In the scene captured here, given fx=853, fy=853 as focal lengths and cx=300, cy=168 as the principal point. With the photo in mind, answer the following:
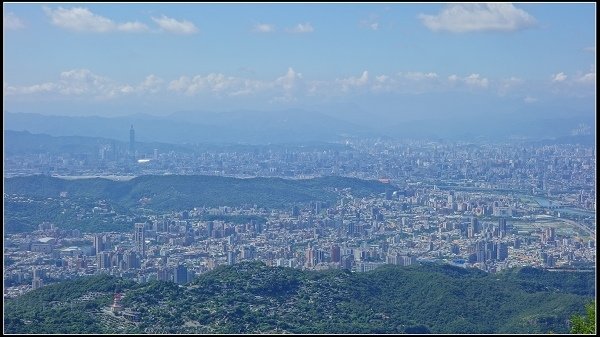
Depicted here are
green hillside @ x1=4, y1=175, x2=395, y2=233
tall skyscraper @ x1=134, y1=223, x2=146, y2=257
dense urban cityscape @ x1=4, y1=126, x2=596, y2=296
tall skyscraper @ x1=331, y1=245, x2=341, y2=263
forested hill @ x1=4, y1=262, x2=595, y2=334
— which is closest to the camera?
forested hill @ x1=4, y1=262, x2=595, y2=334

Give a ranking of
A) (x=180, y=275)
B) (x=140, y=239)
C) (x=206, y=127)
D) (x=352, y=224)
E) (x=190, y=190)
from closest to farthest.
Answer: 1. (x=180, y=275)
2. (x=140, y=239)
3. (x=352, y=224)
4. (x=190, y=190)
5. (x=206, y=127)

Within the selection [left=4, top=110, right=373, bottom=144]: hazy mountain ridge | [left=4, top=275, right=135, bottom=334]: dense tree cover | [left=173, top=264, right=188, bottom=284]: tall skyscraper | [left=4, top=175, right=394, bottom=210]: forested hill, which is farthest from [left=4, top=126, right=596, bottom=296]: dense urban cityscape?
[left=4, top=110, right=373, bottom=144]: hazy mountain ridge

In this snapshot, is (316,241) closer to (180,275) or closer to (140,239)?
(140,239)

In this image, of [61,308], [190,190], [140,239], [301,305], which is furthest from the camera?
[190,190]

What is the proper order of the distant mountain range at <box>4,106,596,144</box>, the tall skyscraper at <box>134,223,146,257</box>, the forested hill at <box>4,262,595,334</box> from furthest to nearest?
1. the distant mountain range at <box>4,106,596,144</box>
2. the tall skyscraper at <box>134,223,146,257</box>
3. the forested hill at <box>4,262,595,334</box>

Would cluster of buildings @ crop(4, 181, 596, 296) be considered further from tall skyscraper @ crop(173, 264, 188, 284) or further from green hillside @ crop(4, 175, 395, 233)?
green hillside @ crop(4, 175, 395, 233)

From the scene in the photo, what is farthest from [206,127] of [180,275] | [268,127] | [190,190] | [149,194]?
[180,275]

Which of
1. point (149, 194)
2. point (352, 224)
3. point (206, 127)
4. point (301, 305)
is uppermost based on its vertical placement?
point (206, 127)
